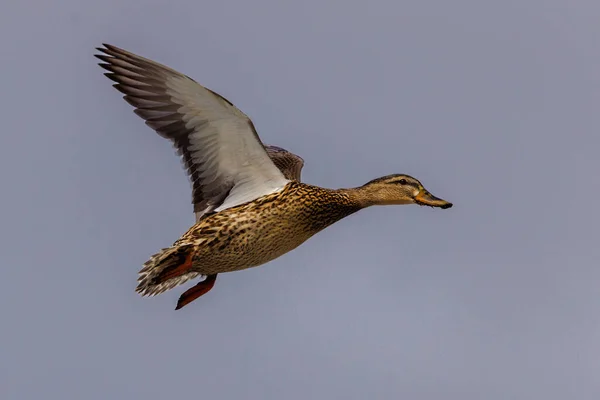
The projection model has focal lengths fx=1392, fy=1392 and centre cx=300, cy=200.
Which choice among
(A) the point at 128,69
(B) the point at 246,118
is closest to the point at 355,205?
(B) the point at 246,118

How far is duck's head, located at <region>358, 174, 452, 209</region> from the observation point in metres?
16.6

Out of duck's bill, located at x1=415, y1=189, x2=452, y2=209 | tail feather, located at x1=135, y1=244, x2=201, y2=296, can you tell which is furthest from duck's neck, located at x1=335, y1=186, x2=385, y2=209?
tail feather, located at x1=135, y1=244, x2=201, y2=296

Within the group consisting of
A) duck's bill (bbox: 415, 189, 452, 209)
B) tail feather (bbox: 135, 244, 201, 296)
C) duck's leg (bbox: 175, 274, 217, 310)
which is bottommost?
duck's leg (bbox: 175, 274, 217, 310)

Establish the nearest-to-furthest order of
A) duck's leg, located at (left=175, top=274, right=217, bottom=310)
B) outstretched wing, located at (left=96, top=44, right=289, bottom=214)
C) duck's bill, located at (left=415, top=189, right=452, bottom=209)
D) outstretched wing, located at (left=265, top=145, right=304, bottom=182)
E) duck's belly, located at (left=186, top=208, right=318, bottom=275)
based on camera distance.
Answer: outstretched wing, located at (left=96, top=44, right=289, bottom=214), duck's belly, located at (left=186, top=208, right=318, bottom=275), duck's bill, located at (left=415, top=189, right=452, bottom=209), duck's leg, located at (left=175, top=274, right=217, bottom=310), outstretched wing, located at (left=265, top=145, right=304, bottom=182)

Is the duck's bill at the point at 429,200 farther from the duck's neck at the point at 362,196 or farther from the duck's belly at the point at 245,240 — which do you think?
the duck's belly at the point at 245,240

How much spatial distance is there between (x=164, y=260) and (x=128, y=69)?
2171mm

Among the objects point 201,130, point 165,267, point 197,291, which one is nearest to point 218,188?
point 201,130

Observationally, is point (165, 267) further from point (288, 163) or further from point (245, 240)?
point (288, 163)

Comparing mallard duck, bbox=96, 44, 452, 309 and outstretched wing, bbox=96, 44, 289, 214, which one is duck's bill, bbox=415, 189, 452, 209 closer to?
mallard duck, bbox=96, 44, 452, 309

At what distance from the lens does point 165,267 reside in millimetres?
15625

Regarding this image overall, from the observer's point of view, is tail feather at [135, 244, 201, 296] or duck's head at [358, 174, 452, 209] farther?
duck's head at [358, 174, 452, 209]

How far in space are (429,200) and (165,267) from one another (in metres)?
3.29

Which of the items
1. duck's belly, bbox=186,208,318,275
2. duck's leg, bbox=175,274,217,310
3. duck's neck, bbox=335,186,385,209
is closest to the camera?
duck's belly, bbox=186,208,318,275

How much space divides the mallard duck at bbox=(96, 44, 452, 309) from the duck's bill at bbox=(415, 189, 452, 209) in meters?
0.91
